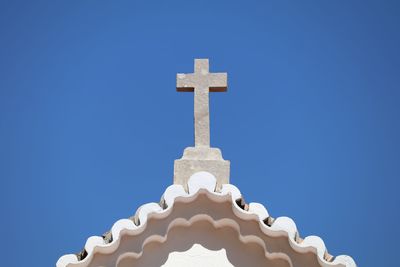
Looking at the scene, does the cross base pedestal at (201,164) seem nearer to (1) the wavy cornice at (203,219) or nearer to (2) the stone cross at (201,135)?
(2) the stone cross at (201,135)

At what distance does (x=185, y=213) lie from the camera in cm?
614

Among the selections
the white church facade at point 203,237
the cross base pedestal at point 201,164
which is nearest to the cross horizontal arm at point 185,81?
the cross base pedestal at point 201,164


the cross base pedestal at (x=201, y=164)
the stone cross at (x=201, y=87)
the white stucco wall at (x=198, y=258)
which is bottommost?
the white stucco wall at (x=198, y=258)

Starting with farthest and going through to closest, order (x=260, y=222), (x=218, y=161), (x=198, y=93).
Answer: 1. (x=198, y=93)
2. (x=218, y=161)
3. (x=260, y=222)

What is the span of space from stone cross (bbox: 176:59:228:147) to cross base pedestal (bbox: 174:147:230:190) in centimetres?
21

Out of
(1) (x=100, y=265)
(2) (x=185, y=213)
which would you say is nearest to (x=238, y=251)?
(2) (x=185, y=213)

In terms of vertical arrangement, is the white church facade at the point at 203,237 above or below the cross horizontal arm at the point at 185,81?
below

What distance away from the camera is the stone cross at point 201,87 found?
729 centimetres

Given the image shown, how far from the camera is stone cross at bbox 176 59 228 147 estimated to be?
729 cm

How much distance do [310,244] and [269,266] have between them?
1.75ft

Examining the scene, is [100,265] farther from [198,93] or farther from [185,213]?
[198,93]

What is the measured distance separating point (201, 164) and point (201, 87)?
3.57 feet

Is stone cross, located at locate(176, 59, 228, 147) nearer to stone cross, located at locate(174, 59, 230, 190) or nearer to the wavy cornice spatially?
stone cross, located at locate(174, 59, 230, 190)

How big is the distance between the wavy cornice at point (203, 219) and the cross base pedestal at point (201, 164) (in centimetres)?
76
